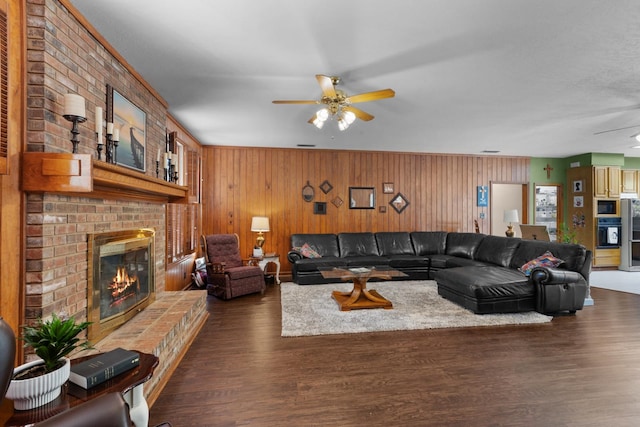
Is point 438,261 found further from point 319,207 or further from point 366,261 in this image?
point 319,207

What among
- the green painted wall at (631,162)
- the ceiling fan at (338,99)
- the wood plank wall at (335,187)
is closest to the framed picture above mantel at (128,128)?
the ceiling fan at (338,99)

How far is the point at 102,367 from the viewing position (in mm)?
1425

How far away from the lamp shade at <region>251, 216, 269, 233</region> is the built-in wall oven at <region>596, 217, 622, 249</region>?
7291 mm

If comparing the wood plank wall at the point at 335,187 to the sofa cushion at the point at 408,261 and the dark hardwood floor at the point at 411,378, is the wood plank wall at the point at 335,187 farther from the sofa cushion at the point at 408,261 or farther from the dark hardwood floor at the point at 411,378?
the dark hardwood floor at the point at 411,378

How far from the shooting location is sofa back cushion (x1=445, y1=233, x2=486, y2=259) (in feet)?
19.7

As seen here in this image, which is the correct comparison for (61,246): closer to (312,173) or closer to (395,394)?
(395,394)

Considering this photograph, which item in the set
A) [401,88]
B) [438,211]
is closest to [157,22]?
[401,88]

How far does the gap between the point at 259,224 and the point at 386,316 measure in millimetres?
3022

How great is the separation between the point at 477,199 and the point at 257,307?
220 inches

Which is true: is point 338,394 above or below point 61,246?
below

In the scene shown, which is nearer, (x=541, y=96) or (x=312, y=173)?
(x=541, y=96)

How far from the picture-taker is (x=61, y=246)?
75.8 inches

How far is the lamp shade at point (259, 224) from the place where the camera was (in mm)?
5797

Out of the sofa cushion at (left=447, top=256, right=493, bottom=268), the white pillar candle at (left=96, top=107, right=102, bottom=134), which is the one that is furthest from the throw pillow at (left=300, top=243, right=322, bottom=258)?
the white pillar candle at (left=96, top=107, right=102, bottom=134)
